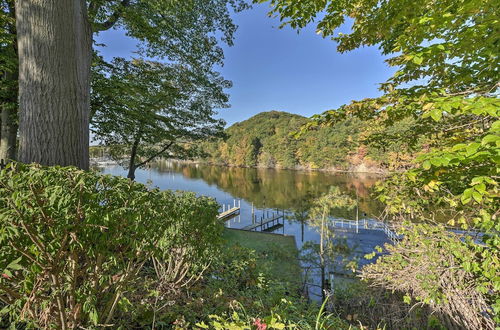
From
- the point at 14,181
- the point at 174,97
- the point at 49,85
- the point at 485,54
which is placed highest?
the point at 174,97

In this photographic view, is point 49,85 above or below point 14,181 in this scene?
above

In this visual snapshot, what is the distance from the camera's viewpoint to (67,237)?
143 cm

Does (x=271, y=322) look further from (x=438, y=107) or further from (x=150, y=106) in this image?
(x=150, y=106)

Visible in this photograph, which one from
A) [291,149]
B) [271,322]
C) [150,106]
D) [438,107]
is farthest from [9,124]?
[291,149]

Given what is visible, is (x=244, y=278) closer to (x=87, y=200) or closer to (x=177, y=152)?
(x=87, y=200)

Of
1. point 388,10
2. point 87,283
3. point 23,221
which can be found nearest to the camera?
point 23,221

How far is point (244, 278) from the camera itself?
4215 mm

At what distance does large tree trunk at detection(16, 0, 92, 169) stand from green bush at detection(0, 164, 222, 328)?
1046 mm

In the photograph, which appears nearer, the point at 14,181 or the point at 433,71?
the point at 14,181

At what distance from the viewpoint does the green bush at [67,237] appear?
1315 millimetres

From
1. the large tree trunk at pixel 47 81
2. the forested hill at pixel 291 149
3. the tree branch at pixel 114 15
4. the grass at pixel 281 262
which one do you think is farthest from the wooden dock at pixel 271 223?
the large tree trunk at pixel 47 81

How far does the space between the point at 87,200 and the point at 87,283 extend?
2.47 ft

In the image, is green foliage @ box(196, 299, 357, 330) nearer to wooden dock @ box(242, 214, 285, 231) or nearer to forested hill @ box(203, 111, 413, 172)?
wooden dock @ box(242, 214, 285, 231)

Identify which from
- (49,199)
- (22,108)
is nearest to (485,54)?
(49,199)
